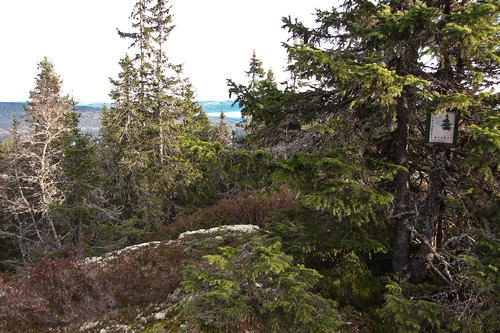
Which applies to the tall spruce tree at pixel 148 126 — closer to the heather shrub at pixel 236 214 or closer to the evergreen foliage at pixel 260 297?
the heather shrub at pixel 236 214

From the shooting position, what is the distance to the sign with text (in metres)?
3.55

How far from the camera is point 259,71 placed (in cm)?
2666

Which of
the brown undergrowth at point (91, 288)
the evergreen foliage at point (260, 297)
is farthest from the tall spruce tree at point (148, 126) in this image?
the evergreen foliage at point (260, 297)

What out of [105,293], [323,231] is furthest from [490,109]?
[105,293]

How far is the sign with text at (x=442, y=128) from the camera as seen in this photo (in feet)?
11.6

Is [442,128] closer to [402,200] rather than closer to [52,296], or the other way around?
[402,200]

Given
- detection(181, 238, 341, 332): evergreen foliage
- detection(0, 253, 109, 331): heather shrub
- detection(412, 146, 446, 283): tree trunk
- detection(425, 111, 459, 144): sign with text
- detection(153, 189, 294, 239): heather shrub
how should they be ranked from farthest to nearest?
detection(153, 189, 294, 239): heather shrub, detection(0, 253, 109, 331): heather shrub, detection(412, 146, 446, 283): tree trunk, detection(425, 111, 459, 144): sign with text, detection(181, 238, 341, 332): evergreen foliage

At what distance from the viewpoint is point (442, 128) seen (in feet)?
11.8

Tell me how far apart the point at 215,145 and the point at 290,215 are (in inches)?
94.5

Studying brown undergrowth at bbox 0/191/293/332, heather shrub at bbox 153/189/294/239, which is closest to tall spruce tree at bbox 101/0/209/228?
heather shrub at bbox 153/189/294/239

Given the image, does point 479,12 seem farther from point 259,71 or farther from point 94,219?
point 259,71

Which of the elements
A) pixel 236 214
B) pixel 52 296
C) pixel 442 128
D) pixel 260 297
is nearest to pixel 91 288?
pixel 52 296

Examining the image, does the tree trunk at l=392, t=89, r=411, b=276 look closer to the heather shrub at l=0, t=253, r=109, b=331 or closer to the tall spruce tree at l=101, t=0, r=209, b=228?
the heather shrub at l=0, t=253, r=109, b=331

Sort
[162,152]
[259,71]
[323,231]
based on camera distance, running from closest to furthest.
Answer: [323,231] < [162,152] < [259,71]
